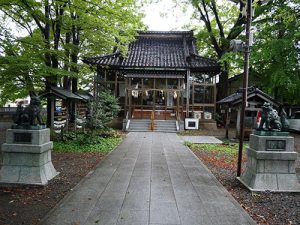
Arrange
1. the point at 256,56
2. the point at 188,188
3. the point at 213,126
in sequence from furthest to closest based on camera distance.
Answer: the point at 213,126 → the point at 256,56 → the point at 188,188

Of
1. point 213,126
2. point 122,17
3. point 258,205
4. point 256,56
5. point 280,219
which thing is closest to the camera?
point 280,219

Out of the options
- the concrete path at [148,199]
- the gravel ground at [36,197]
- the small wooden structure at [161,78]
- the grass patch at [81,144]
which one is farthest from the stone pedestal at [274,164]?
the small wooden structure at [161,78]

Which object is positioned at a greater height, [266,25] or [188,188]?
[266,25]

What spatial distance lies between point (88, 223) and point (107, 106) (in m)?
14.0

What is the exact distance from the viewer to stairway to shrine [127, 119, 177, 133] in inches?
833

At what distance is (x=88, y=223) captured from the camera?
4387 millimetres

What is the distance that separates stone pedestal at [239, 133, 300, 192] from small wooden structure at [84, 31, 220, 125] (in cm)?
1587

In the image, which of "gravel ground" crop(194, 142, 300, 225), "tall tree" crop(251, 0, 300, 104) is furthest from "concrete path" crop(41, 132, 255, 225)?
"tall tree" crop(251, 0, 300, 104)

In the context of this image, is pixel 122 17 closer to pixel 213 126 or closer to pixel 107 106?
pixel 107 106

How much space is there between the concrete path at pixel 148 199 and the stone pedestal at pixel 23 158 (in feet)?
3.76

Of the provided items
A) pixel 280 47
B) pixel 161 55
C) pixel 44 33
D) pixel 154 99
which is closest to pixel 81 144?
pixel 44 33

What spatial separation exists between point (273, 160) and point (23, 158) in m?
6.24

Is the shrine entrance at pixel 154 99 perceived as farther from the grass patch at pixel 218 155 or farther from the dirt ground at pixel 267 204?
the dirt ground at pixel 267 204

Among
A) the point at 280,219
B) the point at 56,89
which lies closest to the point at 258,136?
the point at 280,219
